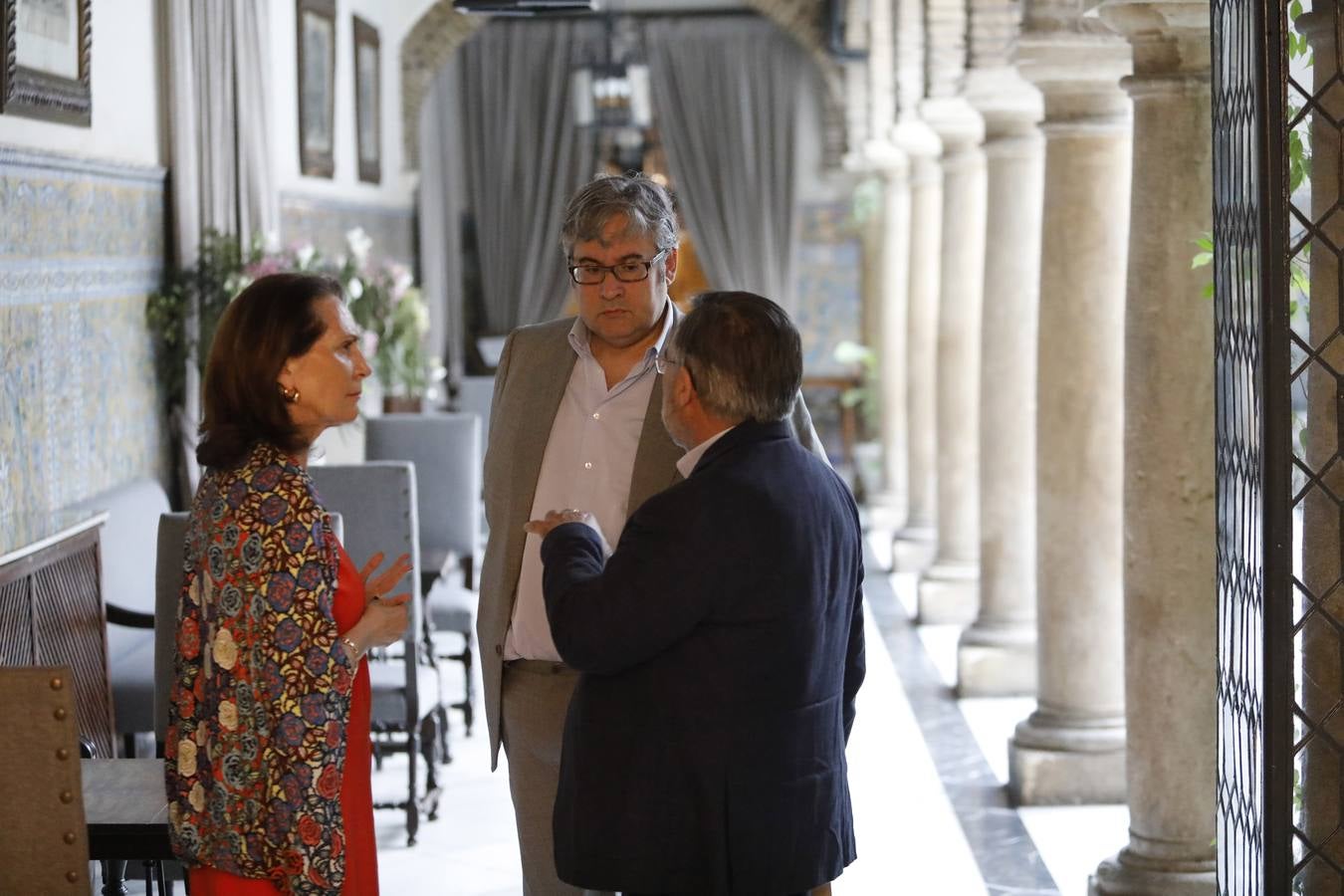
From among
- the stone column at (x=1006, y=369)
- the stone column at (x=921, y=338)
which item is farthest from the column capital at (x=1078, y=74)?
the stone column at (x=921, y=338)

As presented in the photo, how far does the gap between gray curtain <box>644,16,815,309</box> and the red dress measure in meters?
11.7

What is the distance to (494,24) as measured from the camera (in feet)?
46.5

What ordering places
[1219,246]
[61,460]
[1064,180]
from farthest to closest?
[1064,180], [61,460], [1219,246]

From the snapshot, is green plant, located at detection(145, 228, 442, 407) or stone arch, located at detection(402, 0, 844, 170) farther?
stone arch, located at detection(402, 0, 844, 170)

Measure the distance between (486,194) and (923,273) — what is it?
5.42 m

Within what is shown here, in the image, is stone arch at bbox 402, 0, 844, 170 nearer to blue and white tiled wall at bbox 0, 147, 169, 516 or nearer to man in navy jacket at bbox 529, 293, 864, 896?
blue and white tiled wall at bbox 0, 147, 169, 516

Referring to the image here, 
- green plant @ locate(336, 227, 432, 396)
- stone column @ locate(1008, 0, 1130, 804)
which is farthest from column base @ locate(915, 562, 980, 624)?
stone column @ locate(1008, 0, 1130, 804)

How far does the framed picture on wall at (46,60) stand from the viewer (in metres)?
4.56

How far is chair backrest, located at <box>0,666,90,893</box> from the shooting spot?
2.62 meters

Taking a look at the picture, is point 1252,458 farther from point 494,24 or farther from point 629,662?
point 494,24

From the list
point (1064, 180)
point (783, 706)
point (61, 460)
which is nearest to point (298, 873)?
point (783, 706)

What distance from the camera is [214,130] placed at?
6391 millimetres

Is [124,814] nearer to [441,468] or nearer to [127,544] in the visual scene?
[127,544]

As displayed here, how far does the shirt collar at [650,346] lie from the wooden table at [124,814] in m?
1.01
